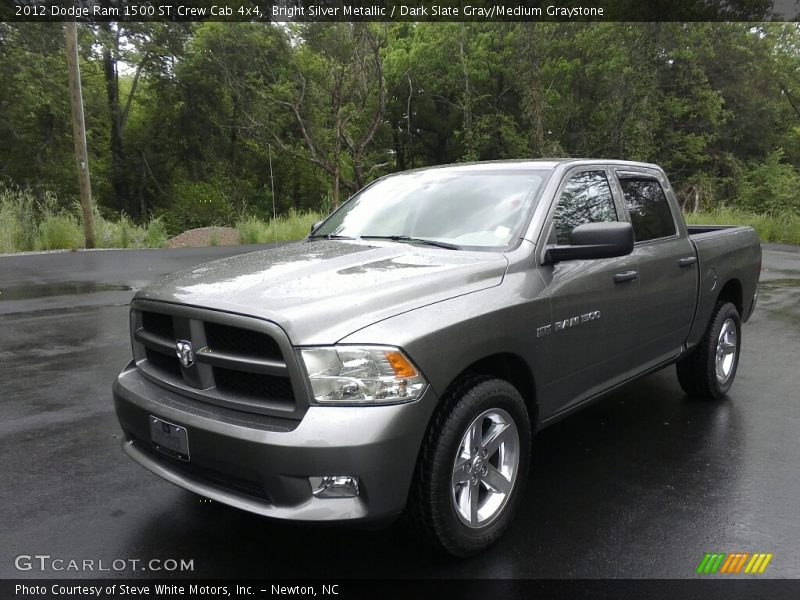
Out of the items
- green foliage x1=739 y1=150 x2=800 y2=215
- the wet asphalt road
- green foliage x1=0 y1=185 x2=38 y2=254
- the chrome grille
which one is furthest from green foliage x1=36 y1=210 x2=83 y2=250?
green foliage x1=739 y1=150 x2=800 y2=215

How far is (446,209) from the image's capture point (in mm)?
4004

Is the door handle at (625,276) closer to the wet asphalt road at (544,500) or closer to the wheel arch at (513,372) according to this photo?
the wheel arch at (513,372)

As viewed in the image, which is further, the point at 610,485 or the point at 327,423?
the point at 610,485

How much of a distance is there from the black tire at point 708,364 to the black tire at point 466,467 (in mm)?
2469

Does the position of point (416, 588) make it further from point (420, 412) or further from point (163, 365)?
point (163, 365)

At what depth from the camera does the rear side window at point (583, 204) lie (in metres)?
3.71

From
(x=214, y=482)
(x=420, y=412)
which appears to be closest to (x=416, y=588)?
(x=420, y=412)

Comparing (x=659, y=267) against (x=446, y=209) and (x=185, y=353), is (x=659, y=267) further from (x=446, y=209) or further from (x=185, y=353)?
(x=185, y=353)

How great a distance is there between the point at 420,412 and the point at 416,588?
0.77 m

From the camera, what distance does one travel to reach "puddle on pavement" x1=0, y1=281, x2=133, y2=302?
34.0 ft

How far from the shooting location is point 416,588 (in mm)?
2773

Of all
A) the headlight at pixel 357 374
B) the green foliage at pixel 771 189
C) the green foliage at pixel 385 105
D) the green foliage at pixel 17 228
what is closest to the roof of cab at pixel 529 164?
the headlight at pixel 357 374

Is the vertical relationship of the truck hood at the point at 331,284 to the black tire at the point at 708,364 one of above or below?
above

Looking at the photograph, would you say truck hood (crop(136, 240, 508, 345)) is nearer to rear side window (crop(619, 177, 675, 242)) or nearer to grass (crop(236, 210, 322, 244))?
rear side window (crop(619, 177, 675, 242))
